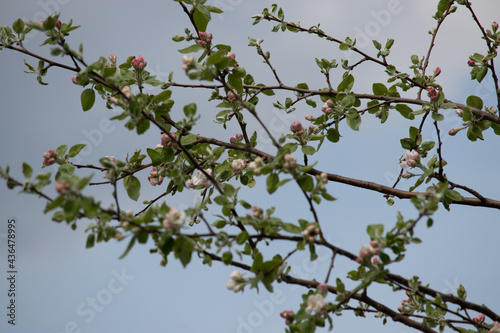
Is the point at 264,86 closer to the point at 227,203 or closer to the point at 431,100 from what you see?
the point at 431,100

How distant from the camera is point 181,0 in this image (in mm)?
2248

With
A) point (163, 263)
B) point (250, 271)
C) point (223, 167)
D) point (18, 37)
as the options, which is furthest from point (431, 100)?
point (18, 37)

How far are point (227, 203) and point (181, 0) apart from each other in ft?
3.40

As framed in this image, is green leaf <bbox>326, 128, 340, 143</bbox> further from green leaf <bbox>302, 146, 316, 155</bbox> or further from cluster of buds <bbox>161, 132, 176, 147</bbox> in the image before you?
cluster of buds <bbox>161, 132, 176, 147</bbox>

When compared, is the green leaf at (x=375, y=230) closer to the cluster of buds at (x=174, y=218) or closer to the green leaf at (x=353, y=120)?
the cluster of buds at (x=174, y=218)

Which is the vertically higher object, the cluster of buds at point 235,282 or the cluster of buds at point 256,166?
the cluster of buds at point 256,166

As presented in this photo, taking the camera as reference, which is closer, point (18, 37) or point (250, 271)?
point (250, 271)

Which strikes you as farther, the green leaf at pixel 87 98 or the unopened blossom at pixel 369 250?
the green leaf at pixel 87 98

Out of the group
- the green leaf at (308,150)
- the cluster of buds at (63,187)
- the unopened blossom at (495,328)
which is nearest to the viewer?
the cluster of buds at (63,187)

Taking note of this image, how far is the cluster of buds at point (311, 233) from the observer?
1.57 metres

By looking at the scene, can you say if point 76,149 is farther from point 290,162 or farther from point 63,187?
point 290,162

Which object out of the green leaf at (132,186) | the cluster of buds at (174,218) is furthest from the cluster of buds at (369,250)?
the green leaf at (132,186)

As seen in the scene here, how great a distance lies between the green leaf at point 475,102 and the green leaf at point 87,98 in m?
1.82

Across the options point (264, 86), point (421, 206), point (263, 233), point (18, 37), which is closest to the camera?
point (421, 206)
